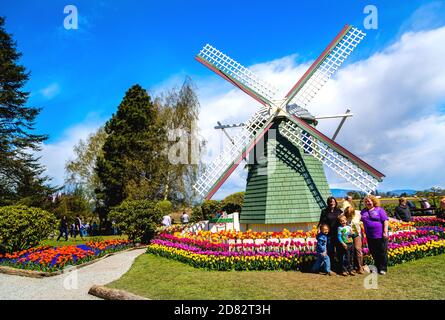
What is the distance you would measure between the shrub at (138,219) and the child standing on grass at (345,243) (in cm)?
978

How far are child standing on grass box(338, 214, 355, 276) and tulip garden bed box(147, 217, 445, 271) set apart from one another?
2.85 ft

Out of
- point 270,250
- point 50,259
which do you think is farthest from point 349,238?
point 50,259

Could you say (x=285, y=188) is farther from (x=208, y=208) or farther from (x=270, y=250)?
(x=208, y=208)

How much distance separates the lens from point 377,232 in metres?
7.93

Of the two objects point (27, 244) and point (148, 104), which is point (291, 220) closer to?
point (27, 244)

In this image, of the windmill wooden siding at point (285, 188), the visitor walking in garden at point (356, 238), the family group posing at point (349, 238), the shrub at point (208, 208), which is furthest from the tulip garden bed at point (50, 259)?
the shrub at point (208, 208)

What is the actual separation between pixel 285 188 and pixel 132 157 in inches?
685

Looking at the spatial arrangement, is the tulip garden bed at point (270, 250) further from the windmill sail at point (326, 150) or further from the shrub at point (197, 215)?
the shrub at point (197, 215)

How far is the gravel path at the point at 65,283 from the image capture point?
771 centimetres

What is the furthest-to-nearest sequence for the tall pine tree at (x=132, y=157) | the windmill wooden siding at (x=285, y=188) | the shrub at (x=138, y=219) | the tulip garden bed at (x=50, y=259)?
1. the tall pine tree at (x=132, y=157)
2. the shrub at (x=138, y=219)
3. the windmill wooden siding at (x=285, y=188)
4. the tulip garden bed at (x=50, y=259)

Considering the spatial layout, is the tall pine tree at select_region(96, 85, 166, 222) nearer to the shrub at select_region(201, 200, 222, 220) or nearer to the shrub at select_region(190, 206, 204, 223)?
the shrub at select_region(190, 206, 204, 223)
